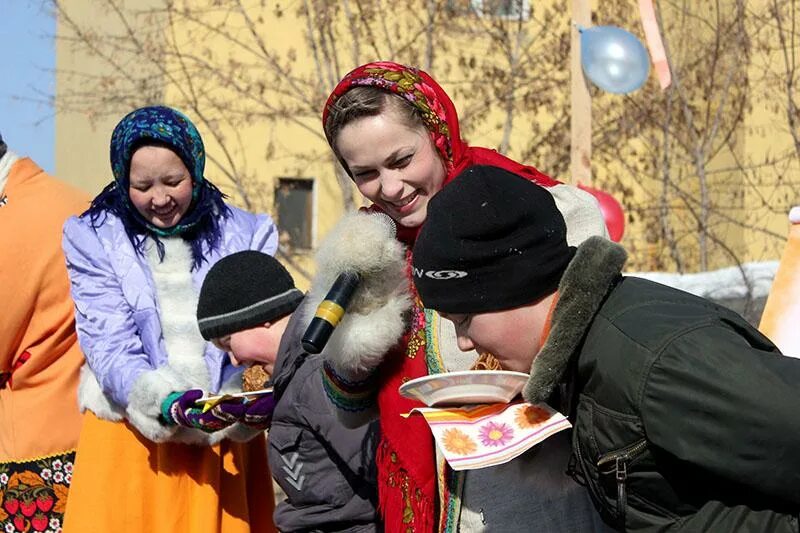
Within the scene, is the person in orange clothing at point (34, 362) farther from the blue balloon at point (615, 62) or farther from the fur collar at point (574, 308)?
the blue balloon at point (615, 62)

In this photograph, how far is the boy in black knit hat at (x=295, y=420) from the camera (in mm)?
2990

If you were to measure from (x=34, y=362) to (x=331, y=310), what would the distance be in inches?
81.8

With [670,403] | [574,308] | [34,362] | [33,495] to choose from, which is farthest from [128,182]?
[670,403]

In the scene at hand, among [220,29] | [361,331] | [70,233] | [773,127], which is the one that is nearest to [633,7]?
[773,127]

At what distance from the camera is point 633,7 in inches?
447

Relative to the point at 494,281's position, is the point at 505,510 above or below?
below

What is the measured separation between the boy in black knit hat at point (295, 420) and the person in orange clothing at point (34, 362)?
3.26 feet

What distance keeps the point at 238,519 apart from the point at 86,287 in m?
0.92

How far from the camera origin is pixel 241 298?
3189 mm

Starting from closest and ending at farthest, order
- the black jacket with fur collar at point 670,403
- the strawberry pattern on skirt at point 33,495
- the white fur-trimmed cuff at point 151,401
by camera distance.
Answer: the black jacket with fur collar at point 670,403
the white fur-trimmed cuff at point 151,401
the strawberry pattern on skirt at point 33,495

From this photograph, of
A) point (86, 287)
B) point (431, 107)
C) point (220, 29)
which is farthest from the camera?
point (220, 29)

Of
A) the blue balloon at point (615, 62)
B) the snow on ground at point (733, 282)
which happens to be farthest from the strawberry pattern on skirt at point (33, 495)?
the blue balloon at point (615, 62)

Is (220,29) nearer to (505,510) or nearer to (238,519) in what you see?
(238,519)

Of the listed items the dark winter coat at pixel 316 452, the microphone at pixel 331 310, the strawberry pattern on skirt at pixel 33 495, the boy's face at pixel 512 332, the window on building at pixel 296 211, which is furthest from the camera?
the window on building at pixel 296 211
